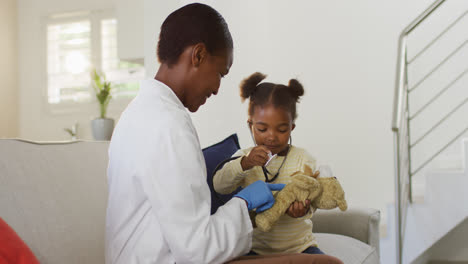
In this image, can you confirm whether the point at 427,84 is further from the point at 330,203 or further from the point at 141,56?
the point at 330,203

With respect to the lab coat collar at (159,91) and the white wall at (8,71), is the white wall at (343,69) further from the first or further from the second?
the white wall at (8,71)

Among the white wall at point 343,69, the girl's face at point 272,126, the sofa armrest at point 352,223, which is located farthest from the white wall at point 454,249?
the girl's face at point 272,126

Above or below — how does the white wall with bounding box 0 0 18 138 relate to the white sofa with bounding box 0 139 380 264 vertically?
above

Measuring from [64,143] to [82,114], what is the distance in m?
5.01

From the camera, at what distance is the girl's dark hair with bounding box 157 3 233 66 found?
3.54ft

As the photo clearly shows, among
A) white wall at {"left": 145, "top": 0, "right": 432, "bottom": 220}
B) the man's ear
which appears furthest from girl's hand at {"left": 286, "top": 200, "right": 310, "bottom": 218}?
white wall at {"left": 145, "top": 0, "right": 432, "bottom": 220}

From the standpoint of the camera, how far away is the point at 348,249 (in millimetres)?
1870

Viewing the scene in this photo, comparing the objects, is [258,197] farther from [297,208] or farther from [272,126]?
[272,126]

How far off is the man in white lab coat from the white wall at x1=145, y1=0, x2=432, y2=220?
2.57m

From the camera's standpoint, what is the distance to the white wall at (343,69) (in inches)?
149

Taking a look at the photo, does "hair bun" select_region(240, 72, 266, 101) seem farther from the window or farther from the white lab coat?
the window

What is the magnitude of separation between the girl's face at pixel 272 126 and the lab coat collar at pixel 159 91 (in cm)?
44

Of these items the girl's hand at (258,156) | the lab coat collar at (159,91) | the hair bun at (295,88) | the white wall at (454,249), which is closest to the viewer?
the lab coat collar at (159,91)

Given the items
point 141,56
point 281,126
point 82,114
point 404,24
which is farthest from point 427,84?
point 82,114
